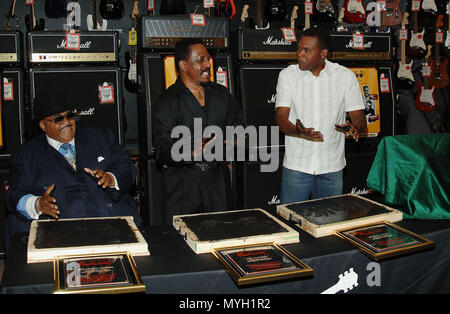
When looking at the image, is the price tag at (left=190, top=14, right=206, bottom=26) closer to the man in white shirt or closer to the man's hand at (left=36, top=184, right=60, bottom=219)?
the man in white shirt

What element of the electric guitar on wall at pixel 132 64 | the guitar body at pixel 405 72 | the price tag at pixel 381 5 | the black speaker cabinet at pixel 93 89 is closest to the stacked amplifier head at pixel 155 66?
the black speaker cabinet at pixel 93 89

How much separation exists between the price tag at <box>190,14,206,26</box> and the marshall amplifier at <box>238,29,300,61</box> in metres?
0.35

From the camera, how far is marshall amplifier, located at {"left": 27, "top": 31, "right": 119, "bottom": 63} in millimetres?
3699

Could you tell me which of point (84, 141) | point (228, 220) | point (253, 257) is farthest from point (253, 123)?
point (253, 257)

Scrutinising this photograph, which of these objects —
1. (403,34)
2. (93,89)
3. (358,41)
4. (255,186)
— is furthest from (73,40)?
(403,34)

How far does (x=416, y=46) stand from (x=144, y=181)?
382 cm

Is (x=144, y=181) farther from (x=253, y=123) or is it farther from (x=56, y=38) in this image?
(x=56, y=38)

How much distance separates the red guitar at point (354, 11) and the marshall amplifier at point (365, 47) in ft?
3.55

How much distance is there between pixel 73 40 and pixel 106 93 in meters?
0.47

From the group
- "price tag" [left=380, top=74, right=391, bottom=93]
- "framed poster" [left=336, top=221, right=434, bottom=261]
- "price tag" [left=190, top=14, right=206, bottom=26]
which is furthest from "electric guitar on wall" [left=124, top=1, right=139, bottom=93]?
"framed poster" [left=336, top=221, right=434, bottom=261]

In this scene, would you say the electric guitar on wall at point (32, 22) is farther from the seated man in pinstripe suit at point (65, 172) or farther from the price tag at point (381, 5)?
the price tag at point (381, 5)

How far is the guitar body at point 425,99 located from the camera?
5754 mm

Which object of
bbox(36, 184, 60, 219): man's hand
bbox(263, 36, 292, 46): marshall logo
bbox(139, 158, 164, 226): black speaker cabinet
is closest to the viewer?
bbox(36, 184, 60, 219): man's hand

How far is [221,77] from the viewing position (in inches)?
156
